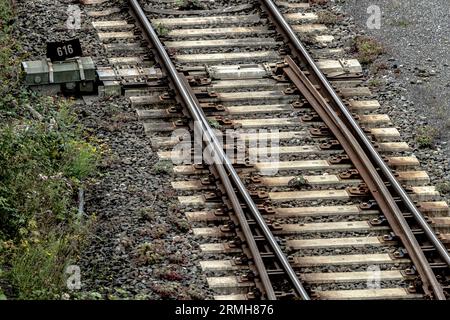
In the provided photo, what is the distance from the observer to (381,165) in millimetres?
15234

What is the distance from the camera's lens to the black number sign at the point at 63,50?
1670cm

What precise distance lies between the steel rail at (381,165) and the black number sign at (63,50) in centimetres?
308

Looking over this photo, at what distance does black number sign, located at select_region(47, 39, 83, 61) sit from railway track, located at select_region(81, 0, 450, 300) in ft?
1.57

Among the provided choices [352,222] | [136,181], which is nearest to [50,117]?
[136,181]

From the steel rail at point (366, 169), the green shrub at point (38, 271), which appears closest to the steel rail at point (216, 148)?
the steel rail at point (366, 169)

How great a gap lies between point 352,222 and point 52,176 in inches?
133

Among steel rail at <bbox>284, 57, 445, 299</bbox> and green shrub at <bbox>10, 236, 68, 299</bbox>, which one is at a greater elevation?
steel rail at <bbox>284, 57, 445, 299</bbox>

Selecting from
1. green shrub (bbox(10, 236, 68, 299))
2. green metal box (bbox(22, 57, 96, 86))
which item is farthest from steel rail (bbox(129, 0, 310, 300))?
green shrub (bbox(10, 236, 68, 299))

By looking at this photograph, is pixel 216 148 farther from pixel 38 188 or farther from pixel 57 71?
pixel 57 71

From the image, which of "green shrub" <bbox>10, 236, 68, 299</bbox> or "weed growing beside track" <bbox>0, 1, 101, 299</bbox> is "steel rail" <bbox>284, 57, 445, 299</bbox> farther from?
"green shrub" <bbox>10, 236, 68, 299</bbox>

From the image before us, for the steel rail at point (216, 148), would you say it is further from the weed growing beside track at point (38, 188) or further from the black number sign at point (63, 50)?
the weed growing beside track at point (38, 188)

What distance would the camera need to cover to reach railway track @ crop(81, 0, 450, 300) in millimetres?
13578

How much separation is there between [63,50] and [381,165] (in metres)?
4.49

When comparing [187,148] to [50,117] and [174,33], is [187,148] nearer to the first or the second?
[50,117]
